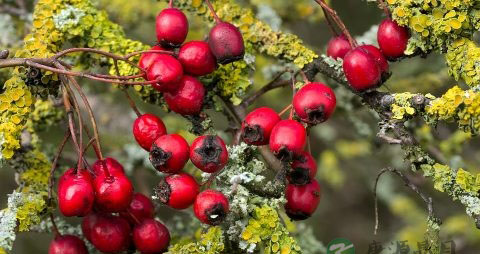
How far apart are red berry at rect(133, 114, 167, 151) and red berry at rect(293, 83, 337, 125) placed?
1.10 feet

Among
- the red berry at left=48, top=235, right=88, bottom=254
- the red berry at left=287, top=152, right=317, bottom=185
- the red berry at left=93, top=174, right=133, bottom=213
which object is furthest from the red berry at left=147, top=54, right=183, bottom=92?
the red berry at left=48, top=235, right=88, bottom=254

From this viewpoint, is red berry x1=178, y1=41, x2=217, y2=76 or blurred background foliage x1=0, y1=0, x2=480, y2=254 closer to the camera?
red berry x1=178, y1=41, x2=217, y2=76

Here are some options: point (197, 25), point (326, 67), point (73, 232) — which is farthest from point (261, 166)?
point (197, 25)

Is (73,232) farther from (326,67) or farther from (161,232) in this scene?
(326,67)

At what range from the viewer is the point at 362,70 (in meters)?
1.58

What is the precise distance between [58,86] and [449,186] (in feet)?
3.12

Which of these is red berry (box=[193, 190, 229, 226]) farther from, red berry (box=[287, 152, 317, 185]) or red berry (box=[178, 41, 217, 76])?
red berry (box=[178, 41, 217, 76])

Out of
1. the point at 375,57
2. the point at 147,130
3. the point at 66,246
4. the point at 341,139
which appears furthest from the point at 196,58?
the point at 341,139

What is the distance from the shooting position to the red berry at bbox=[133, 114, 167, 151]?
1649 millimetres

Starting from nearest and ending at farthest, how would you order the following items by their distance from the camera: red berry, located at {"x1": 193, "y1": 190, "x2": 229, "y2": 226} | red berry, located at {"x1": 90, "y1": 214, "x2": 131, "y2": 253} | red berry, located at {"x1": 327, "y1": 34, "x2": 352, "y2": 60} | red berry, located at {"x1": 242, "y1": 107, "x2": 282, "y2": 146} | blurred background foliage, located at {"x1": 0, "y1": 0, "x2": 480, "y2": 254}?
red berry, located at {"x1": 193, "y1": 190, "x2": 229, "y2": 226}
red berry, located at {"x1": 242, "y1": 107, "x2": 282, "y2": 146}
red berry, located at {"x1": 90, "y1": 214, "x2": 131, "y2": 253}
red berry, located at {"x1": 327, "y1": 34, "x2": 352, "y2": 60}
blurred background foliage, located at {"x1": 0, "y1": 0, "x2": 480, "y2": 254}

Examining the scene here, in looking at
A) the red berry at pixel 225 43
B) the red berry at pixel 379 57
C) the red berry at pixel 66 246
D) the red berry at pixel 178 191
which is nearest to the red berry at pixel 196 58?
the red berry at pixel 225 43

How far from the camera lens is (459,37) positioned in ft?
5.02

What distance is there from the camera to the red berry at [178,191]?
5.19 feet

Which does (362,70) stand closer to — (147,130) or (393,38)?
(393,38)
